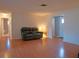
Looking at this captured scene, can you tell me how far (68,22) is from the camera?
25.9 feet

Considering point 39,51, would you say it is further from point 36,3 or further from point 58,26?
point 58,26

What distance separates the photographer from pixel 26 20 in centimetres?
1016

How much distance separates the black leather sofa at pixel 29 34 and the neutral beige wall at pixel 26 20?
1.48ft

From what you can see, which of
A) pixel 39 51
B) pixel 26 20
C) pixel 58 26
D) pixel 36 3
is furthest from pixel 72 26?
pixel 26 20

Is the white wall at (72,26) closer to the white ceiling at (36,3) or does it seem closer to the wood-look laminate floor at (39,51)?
the white ceiling at (36,3)

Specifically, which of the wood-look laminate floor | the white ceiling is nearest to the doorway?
the white ceiling

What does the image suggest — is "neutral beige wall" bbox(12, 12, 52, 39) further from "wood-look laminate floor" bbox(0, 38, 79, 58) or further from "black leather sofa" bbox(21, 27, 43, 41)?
"wood-look laminate floor" bbox(0, 38, 79, 58)

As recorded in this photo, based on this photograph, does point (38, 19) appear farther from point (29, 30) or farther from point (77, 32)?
point (77, 32)

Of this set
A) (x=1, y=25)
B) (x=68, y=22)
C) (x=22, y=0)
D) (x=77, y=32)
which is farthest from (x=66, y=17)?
(x=1, y=25)

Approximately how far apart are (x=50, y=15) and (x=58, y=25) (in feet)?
3.69

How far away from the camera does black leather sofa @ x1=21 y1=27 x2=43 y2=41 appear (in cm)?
884

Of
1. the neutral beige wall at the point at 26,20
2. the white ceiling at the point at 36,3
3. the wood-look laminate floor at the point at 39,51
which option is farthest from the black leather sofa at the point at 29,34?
the white ceiling at the point at 36,3

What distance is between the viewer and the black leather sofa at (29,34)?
8836 mm

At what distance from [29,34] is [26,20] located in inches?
64.0
